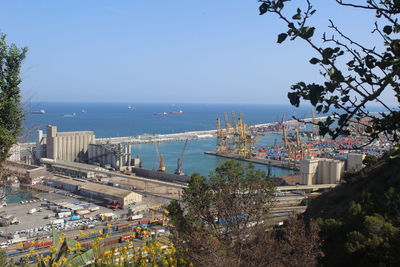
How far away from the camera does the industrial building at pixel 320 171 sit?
45.3ft

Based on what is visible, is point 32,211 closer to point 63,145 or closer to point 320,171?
point 63,145

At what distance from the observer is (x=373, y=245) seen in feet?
10.5

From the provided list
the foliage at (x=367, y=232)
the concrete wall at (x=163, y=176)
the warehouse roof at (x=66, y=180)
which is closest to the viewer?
the foliage at (x=367, y=232)

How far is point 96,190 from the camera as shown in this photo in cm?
1198

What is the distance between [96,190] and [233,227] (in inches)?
378

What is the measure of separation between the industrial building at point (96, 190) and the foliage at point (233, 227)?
7.28m

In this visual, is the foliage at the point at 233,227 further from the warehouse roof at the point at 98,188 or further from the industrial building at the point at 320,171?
the industrial building at the point at 320,171

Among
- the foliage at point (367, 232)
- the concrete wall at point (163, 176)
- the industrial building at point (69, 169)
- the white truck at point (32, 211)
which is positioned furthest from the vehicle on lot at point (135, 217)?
the industrial building at point (69, 169)

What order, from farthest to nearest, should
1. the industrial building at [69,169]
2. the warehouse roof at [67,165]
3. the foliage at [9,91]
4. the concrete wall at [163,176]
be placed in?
the warehouse roof at [67,165] → the industrial building at [69,169] → the concrete wall at [163,176] → the foliage at [9,91]

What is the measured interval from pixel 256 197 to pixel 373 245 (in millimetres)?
993

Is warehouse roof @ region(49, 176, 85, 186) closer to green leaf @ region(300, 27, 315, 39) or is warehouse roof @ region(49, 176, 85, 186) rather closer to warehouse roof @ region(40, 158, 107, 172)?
warehouse roof @ region(40, 158, 107, 172)

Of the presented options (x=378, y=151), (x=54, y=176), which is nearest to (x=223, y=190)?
(x=54, y=176)

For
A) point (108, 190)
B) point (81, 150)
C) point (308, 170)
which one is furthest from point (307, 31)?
point (81, 150)

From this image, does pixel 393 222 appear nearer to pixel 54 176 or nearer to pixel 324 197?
pixel 324 197
